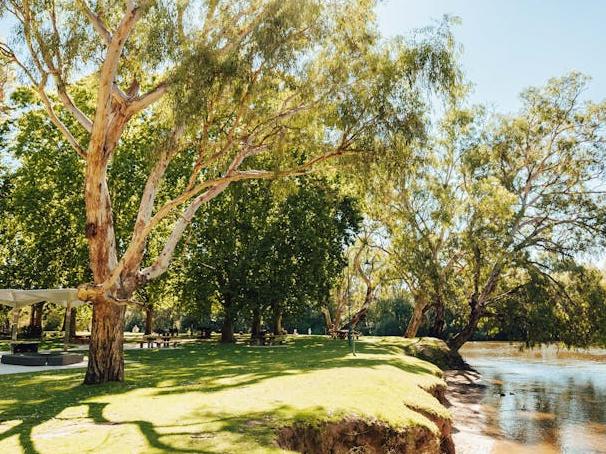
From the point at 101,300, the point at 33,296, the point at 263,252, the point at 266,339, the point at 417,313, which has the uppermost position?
the point at 263,252

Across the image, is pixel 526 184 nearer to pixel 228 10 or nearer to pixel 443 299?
pixel 443 299

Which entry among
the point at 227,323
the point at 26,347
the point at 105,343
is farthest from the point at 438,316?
the point at 105,343

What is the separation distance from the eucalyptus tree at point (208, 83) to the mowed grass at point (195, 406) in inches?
87.7

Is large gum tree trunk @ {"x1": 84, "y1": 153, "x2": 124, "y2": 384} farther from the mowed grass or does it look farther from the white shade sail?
the white shade sail

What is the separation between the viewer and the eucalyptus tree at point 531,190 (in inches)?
1257

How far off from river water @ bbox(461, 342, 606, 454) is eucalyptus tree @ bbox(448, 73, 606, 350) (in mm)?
6066

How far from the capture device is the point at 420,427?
10352mm

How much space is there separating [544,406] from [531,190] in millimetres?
19058

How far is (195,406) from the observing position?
32.9ft

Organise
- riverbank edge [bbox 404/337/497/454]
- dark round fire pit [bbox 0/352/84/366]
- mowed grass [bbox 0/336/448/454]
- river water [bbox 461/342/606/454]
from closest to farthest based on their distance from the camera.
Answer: mowed grass [bbox 0/336/448/454] → riverbank edge [bbox 404/337/497/454] → river water [bbox 461/342/606/454] → dark round fire pit [bbox 0/352/84/366]

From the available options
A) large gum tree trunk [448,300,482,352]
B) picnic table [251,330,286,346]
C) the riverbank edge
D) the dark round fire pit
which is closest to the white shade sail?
the dark round fire pit

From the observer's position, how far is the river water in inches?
575

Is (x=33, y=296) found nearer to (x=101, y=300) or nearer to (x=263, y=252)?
(x=101, y=300)

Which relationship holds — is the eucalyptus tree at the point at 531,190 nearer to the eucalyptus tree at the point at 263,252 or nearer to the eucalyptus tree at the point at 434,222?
the eucalyptus tree at the point at 434,222
